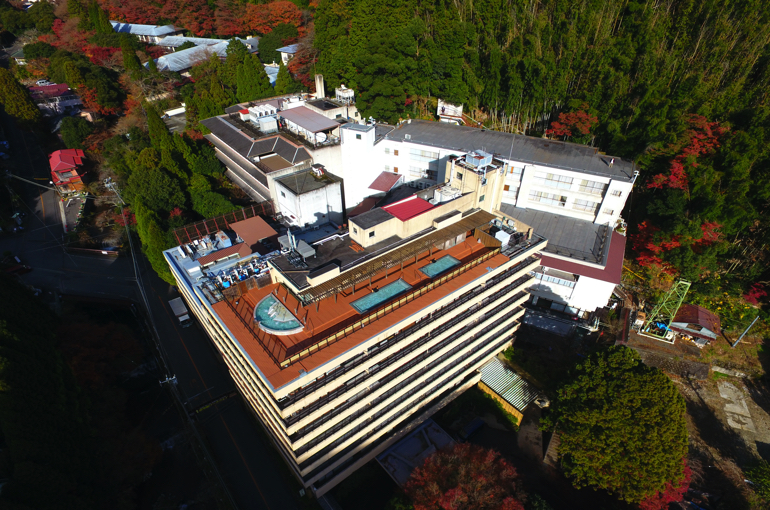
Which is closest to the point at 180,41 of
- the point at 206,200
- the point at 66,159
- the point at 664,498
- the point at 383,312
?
the point at 66,159

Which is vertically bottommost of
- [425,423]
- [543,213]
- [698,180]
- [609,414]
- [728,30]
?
[425,423]

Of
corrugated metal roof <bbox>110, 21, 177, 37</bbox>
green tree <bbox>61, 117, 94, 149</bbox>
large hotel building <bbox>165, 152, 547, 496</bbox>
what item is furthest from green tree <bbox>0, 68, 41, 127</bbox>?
large hotel building <bbox>165, 152, 547, 496</bbox>

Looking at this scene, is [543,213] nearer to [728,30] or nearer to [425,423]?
[425,423]

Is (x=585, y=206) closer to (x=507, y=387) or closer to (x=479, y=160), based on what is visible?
(x=479, y=160)

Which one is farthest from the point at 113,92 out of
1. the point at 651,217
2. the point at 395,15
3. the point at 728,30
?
the point at 728,30

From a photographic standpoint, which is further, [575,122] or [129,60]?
[129,60]

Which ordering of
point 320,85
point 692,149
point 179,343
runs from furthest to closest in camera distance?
point 320,85 < point 692,149 < point 179,343
